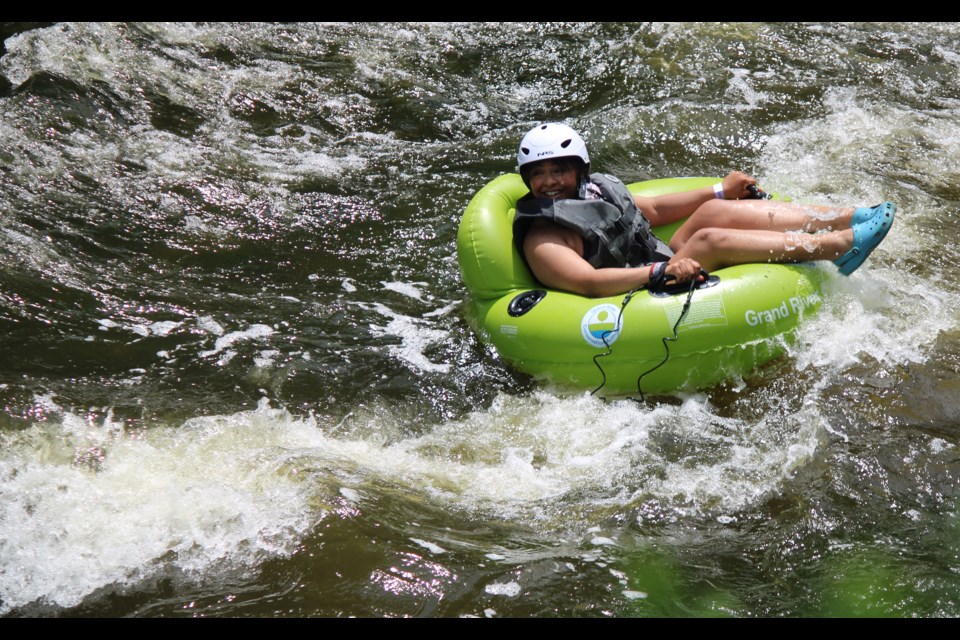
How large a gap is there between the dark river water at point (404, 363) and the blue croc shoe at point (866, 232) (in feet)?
0.58

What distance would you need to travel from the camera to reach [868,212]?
Result: 4.75m

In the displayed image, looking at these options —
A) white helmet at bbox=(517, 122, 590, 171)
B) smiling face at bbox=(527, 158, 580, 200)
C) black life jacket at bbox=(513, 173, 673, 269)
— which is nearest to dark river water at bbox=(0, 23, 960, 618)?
black life jacket at bbox=(513, 173, 673, 269)

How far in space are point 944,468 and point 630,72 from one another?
573cm

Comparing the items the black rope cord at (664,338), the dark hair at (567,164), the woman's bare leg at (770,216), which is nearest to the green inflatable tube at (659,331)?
the black rope cord at (664,338)

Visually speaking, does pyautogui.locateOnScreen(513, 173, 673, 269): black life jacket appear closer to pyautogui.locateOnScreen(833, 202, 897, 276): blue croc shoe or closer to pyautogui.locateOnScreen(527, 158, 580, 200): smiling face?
pyautogui.locateOnScreen(527, 158, 580, 200): smiling face

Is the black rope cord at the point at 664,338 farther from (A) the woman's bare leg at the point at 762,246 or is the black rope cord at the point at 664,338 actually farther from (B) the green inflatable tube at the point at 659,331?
Result: (A) the woman's bare leg at the point at 762,246

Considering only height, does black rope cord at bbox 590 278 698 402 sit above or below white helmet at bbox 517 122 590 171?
below

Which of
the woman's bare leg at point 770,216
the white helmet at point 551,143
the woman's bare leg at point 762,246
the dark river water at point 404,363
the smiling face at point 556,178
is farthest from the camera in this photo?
the smiling face at point 556,178

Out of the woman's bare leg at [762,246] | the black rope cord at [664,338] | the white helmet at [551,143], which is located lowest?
the black rope cord at [664,338]

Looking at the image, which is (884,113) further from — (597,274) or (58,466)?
(58,466)

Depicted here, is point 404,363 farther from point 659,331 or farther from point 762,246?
point 762,246

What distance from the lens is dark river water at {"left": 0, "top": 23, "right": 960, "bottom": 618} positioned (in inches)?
136

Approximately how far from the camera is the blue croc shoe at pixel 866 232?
462 cm

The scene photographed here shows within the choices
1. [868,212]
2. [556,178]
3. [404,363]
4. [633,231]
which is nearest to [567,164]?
[556,178]
